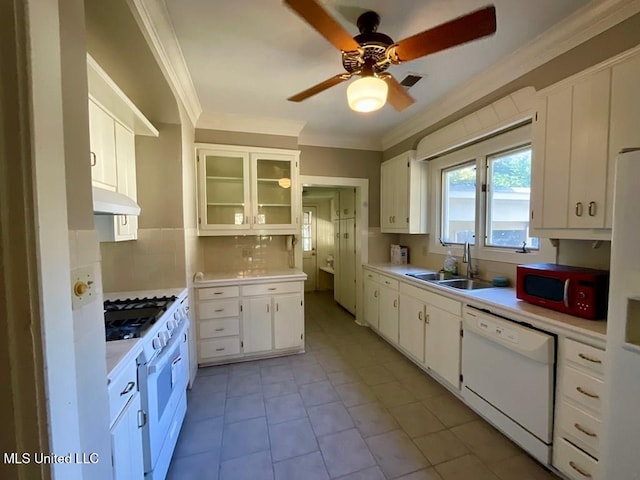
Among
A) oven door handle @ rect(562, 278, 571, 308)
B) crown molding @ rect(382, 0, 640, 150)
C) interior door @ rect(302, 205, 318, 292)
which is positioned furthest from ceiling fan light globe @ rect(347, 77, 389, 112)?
interior door @ rect(302, 205, 318, 292)

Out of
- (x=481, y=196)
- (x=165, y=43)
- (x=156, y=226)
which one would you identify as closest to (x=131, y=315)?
(x=156, y=226)

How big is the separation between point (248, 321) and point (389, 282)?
1.59 meters

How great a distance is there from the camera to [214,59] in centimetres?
197

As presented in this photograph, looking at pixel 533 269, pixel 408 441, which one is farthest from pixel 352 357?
pixel 533 269

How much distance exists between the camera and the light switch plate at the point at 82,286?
70 cm

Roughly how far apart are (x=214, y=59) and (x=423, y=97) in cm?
183

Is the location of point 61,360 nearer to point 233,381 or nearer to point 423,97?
point 233,381

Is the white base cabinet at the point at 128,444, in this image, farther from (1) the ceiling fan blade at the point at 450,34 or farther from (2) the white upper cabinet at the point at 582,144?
(2) the white upper cabinet at the point at 582,144

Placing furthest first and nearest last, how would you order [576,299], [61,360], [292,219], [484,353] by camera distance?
[292,219] → [484,353] → [576,299] → [61,360]

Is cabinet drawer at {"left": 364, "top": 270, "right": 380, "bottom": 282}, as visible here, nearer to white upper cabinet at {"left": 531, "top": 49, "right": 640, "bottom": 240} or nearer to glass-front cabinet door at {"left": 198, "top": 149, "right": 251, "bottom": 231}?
glass-front cabinet door at {"left": 198, "top": 149, "right": 251, "bottom": 231}

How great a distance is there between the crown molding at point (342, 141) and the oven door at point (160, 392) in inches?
105

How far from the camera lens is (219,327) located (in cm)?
277

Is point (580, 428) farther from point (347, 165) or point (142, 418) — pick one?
point (347, 165)

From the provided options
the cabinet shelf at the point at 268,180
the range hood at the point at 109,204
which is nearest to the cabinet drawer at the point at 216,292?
the cabinet shelf at the point at 268,180
